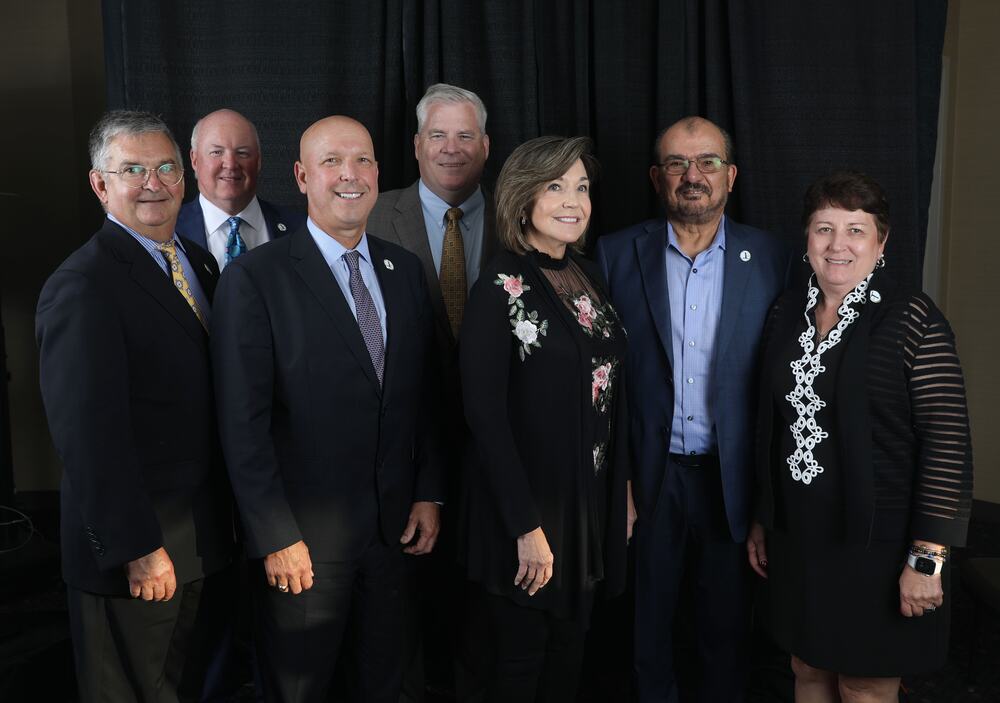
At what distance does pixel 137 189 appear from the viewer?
Result: 184cm

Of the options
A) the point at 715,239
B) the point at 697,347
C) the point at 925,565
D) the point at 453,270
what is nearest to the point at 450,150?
the point at 453,270

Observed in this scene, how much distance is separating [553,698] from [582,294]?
1.02m

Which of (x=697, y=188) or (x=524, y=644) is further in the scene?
(x=697, y=188)

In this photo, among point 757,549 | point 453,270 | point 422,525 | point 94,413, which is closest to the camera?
point 94,413

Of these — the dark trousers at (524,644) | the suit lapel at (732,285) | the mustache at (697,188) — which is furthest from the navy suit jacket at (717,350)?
the dark trousers at (524,644)

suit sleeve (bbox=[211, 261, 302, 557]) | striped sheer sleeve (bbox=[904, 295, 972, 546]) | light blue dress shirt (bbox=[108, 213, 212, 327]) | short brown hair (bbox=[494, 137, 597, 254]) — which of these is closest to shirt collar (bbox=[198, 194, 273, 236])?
light blue dress shirt (bbox=[108, 213, 212, 327])

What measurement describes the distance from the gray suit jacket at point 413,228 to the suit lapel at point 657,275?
0.44m

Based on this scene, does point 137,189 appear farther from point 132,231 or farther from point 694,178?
point 694,178

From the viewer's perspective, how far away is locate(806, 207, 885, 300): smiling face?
1.93 meters

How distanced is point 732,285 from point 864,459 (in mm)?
622

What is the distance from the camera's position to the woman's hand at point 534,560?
1.88m

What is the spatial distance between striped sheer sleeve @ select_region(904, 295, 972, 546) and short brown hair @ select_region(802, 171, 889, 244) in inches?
10.5

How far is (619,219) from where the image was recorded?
3.06 metres

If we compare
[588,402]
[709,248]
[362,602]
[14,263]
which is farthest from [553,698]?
[14,263]
